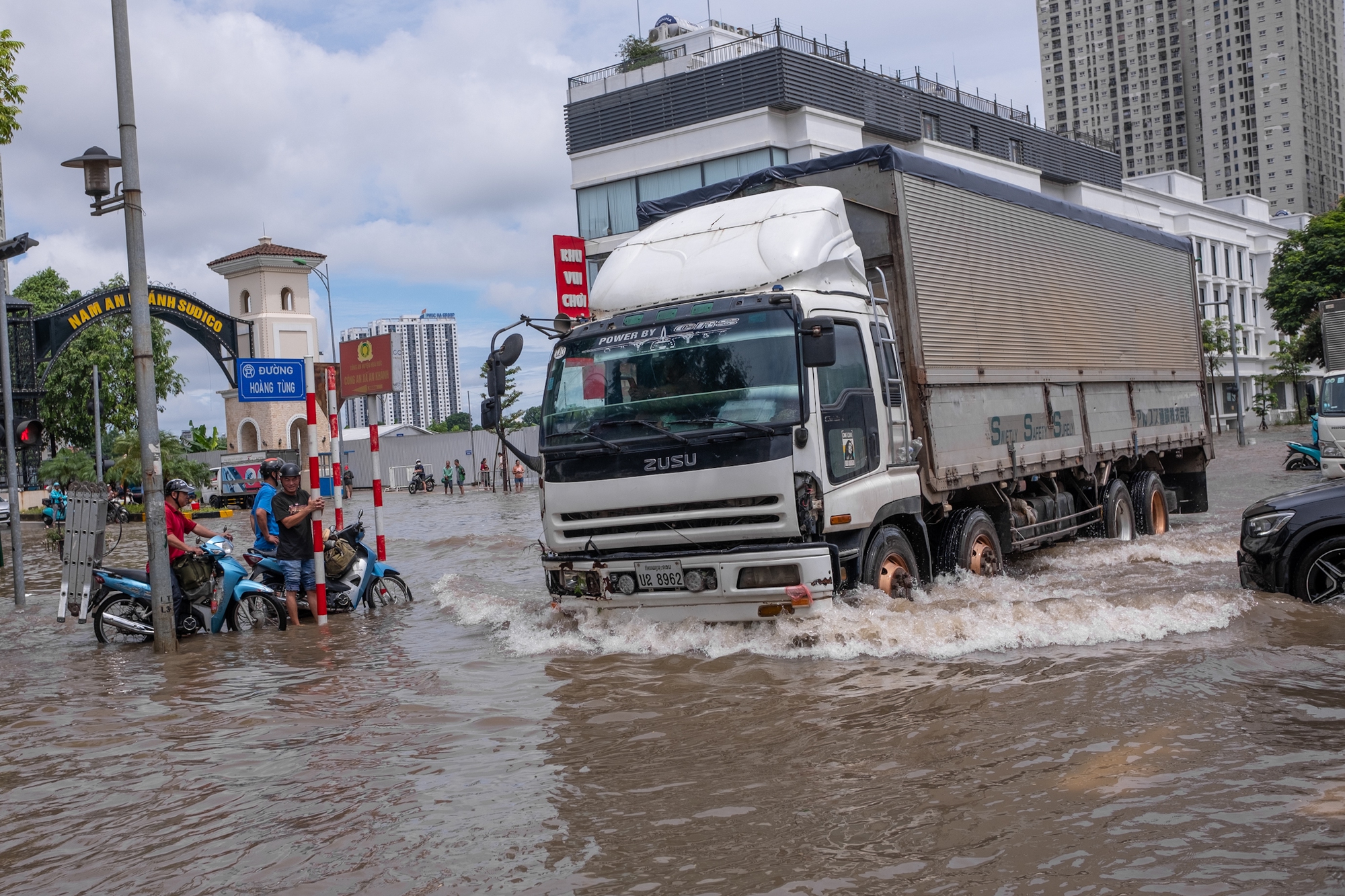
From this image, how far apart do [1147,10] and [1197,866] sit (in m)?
161

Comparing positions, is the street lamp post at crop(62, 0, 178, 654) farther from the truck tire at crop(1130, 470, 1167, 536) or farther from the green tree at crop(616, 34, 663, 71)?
the green tree at crop(616, 34, 663, 71)

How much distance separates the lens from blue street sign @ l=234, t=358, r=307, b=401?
13078 mm

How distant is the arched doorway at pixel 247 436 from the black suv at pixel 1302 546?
5820cm

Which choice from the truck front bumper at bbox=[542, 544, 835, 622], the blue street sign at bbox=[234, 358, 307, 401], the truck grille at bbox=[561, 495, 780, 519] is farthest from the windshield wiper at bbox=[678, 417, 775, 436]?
the blue street sign at bbox=[234, 358, 307, 401]

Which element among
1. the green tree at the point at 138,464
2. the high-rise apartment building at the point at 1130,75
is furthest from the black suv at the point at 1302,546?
the high-rise apartment building at the point at 1130,75

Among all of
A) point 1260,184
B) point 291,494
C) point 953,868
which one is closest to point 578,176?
point 291,494

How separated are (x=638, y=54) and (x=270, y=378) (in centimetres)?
3720

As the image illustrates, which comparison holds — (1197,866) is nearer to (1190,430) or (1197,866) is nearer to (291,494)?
(291,494)

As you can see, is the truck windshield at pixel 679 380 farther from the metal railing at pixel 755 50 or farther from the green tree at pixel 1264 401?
the green tree at pixel 1264 401

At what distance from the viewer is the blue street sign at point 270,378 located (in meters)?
13.1

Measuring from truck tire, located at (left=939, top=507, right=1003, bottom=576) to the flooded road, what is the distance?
0.99 ft

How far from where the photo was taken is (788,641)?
26.5 ft

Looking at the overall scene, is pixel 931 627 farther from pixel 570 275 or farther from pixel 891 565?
pixel 570 275

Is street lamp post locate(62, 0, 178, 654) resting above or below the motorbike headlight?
above
